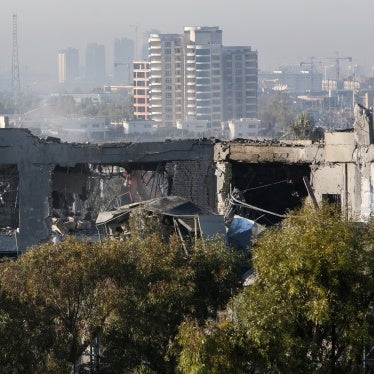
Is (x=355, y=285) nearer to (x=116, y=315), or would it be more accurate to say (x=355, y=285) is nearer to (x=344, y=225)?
(x=344, y=225)

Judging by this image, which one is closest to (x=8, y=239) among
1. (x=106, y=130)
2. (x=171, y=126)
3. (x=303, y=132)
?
(x=303, y=132)

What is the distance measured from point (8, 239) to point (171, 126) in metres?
126

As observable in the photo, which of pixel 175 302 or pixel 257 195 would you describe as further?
pixel 257 195

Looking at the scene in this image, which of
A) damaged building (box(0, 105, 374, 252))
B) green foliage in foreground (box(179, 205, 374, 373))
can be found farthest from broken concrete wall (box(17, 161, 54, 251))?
green foliage in foreground (box(179, 205, 374, 373))

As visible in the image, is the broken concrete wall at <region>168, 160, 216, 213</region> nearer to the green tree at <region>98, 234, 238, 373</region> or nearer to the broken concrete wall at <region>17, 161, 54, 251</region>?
the broken concrete wall at <region>17, 161, 54, 251</region>

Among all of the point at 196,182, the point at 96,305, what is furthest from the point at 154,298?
the point at 196,182

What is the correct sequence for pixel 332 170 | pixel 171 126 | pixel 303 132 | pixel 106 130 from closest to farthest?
pixel 332 170 < pixel 303 132 < pixel 106 130 < pixel 171 126

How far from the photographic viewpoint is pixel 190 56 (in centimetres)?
15462

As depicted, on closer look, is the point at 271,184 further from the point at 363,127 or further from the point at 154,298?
the point at 154,298

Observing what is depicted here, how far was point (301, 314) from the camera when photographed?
1348 centimetres

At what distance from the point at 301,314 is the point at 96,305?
7.67 ft

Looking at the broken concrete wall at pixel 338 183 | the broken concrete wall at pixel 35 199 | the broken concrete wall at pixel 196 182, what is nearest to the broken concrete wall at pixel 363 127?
the broken concrete wall at pixel 338 183

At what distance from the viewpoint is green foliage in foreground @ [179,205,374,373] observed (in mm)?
13242

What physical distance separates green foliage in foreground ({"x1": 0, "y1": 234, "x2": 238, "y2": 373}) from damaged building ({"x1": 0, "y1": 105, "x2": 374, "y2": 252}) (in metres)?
9.46
